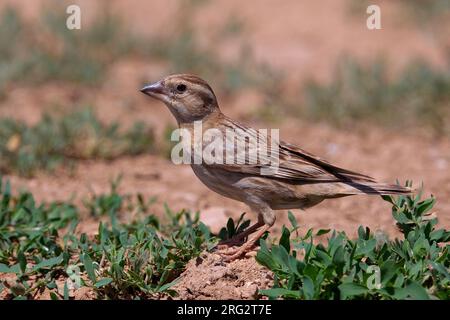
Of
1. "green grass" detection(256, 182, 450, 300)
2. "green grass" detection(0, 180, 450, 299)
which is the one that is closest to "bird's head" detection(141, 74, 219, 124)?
"green grass" detection(0, 180, 450, 299)

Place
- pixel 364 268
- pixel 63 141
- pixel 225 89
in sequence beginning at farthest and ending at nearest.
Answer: pixel 225 89 → pixel 63 141 → pixel 364 268

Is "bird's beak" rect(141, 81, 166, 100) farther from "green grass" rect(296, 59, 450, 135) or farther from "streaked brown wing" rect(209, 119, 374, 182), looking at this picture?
"green grass" rect(296, 59, 450, 135)

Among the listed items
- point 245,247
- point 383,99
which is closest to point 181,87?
point 245,247

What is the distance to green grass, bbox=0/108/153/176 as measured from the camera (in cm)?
800

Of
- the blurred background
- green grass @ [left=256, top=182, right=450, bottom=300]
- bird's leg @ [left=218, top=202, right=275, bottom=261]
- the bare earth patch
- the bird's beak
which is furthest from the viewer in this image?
the blurred background

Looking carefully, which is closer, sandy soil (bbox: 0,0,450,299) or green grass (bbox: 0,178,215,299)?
green grass (bbox: 0,178,215,299)

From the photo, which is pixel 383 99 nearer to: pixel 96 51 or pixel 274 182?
pixel 96 51

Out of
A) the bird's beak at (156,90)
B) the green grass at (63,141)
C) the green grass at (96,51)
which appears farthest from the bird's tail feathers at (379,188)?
the green grass at (96,51)

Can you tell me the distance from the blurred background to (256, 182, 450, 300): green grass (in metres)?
1.39

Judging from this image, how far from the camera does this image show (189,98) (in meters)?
6.09

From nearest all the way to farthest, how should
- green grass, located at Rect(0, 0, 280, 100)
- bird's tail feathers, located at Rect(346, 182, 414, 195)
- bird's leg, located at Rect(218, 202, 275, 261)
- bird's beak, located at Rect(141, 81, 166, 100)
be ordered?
bird's tail feathers, located at Rect(346, 182, 414, 195)
bird's leg, located at Rect(218, 202, 275, 261)
bird's beak, located at Rect(141, 81, 166, 100)
green grass, located at Rect(0, 0, 280, 100)

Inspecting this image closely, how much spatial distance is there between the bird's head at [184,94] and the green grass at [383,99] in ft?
12.9

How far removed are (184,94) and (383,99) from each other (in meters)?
4.40

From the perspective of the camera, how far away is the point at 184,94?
6.09 metres
